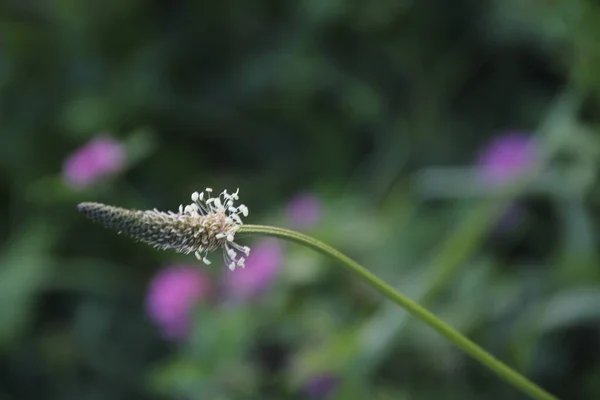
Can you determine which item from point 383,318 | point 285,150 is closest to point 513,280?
point 383,318

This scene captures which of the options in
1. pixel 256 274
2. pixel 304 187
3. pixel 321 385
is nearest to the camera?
pixel 321 385

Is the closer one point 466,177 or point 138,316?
point 466,177

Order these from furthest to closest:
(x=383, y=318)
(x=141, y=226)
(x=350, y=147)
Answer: (x=350, y=147) → (x=383, y=318) → (x=141, y=226)

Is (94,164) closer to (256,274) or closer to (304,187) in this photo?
(256,274)

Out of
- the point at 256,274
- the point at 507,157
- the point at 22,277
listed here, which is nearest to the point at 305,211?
the point at 256,274

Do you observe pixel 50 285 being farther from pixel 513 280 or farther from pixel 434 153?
pixel 513 280

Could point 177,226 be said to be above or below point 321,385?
below

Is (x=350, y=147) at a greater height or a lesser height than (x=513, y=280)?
greater

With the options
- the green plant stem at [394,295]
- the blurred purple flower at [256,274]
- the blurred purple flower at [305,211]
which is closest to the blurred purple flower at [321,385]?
the blurred purple flower at [256,274]
